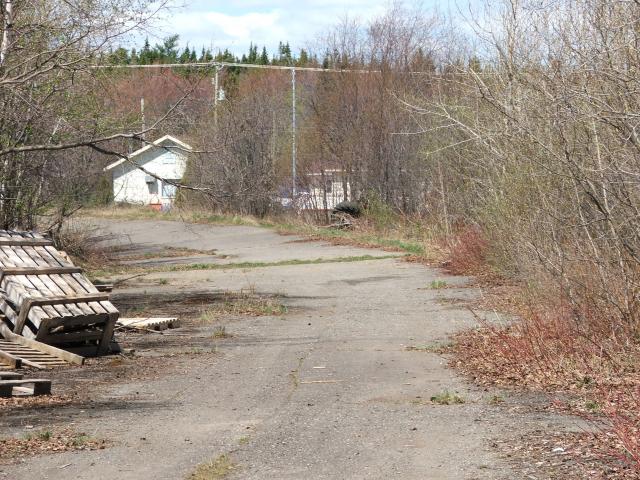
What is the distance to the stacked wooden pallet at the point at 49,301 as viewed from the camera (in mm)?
12633

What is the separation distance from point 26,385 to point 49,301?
261cm

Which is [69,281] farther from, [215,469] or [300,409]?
[215,469]

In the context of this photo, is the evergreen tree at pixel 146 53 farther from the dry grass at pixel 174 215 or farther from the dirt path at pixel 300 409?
the dry grass at pixel 174 215

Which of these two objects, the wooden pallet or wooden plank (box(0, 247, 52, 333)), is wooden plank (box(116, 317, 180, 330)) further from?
the wooden pallet

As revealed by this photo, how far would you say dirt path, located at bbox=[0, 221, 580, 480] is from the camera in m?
7.22

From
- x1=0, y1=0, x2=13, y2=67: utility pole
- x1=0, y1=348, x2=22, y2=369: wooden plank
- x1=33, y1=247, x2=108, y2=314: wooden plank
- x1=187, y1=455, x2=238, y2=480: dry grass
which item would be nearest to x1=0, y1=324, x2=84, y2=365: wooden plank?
x1=33, y1=247, x2=108, y2=314: wooden plank

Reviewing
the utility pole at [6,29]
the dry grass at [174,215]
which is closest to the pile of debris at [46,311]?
the utility pole at [6,29]

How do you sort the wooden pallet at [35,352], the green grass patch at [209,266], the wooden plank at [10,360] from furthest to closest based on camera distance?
the green grass patch at [209,266] → the wooden pallet at [35,352] → the wooden plank at [10,360]

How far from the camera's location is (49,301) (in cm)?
1266

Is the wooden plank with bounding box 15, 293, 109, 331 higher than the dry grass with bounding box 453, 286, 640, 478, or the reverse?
the wooden plank with bounding box 15, 293, 109, 331

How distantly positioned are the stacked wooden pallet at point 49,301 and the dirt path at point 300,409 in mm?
808

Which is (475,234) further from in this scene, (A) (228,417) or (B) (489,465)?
(B) (489,465)

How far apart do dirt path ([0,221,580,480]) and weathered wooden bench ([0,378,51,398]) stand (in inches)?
20.7

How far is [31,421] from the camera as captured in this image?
873 centimetres
